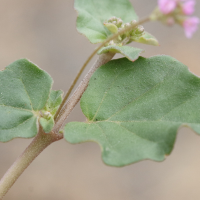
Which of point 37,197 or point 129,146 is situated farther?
point 37,197

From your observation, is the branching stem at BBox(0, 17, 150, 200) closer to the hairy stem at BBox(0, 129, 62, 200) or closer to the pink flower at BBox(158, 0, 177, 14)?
the hairy stem at BBox(0, 129, 62, 200)

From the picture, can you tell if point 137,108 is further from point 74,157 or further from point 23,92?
point 74,157

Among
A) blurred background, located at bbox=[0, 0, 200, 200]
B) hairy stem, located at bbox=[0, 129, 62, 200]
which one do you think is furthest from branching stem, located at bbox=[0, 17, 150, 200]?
blurred background, located at bbox=[0, 0, 200, 200]

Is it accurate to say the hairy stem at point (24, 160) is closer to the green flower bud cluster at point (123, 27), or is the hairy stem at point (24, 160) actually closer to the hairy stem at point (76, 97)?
the hairy stem at point (76, 97)

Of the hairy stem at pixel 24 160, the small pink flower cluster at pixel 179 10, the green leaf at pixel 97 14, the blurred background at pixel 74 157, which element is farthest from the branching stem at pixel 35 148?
the blurred background at pixel 74 157

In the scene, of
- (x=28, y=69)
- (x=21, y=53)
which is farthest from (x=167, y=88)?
(x=21, y=53)

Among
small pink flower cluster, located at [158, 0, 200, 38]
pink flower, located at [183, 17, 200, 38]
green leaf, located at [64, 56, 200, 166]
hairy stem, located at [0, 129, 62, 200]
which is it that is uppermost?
small pink flower cluster, located at [158, 0, 200, 38]

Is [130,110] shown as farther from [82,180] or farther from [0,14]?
[0,14]
